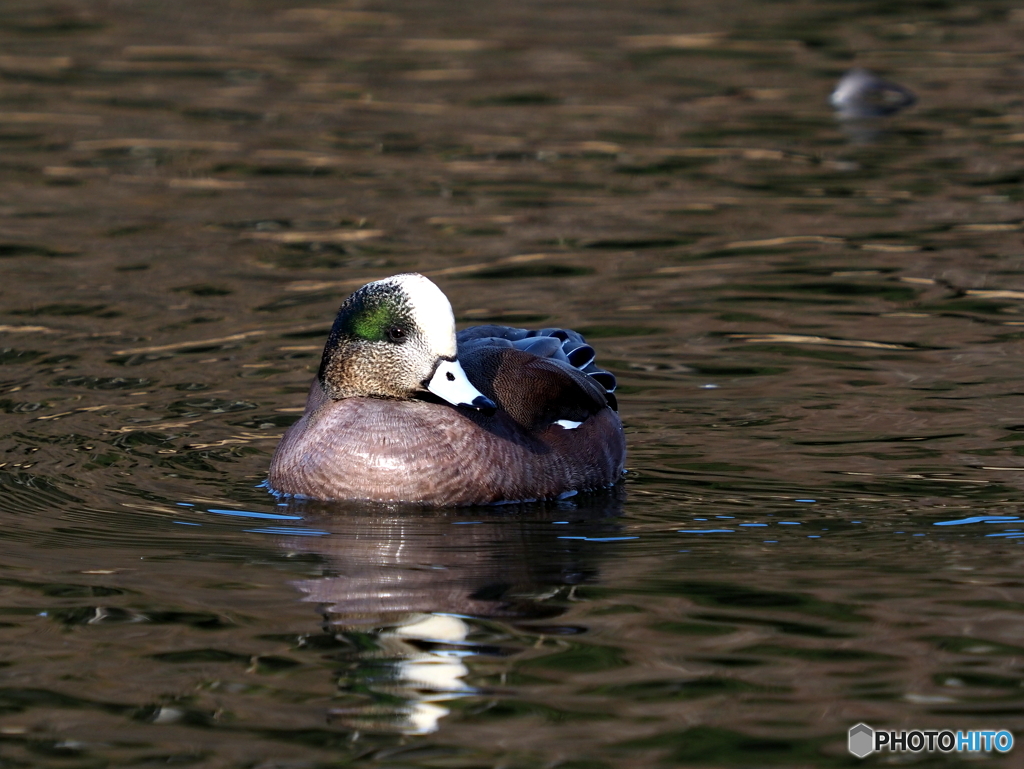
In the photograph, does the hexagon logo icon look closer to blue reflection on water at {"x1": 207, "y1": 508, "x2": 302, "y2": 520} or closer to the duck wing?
blue reflection on water at {"x1": 207, "y1": 508, "x2": 302, "y2": 520}

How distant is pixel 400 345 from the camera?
693 centimetres

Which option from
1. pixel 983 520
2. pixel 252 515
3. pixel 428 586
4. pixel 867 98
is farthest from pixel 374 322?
pixel 867 98

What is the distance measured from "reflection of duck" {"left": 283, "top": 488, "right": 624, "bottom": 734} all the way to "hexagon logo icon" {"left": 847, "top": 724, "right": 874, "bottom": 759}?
43.1 inches

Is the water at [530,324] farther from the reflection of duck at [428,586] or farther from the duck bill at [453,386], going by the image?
the duck bill at [453,386]

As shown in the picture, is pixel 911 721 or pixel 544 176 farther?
pixel 544 176

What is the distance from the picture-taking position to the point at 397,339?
6930 millimetres

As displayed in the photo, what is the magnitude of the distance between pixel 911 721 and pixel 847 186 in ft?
29.2

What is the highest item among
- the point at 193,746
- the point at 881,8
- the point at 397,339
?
the point at 881,8

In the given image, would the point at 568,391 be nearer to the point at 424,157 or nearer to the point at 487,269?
the point at 487,269

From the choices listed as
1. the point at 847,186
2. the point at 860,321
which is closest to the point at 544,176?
the point at 847,186

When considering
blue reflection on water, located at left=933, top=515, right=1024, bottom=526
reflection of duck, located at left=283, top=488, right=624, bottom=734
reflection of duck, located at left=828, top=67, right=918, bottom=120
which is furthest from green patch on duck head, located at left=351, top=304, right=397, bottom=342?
reflection of duck, located at left=828, top=67, right=918, bottom=120

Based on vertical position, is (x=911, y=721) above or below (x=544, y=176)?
below

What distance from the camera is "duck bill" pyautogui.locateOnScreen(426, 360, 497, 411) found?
22.5 ft

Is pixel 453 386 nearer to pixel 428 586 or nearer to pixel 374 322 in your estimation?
pixel 374 322
